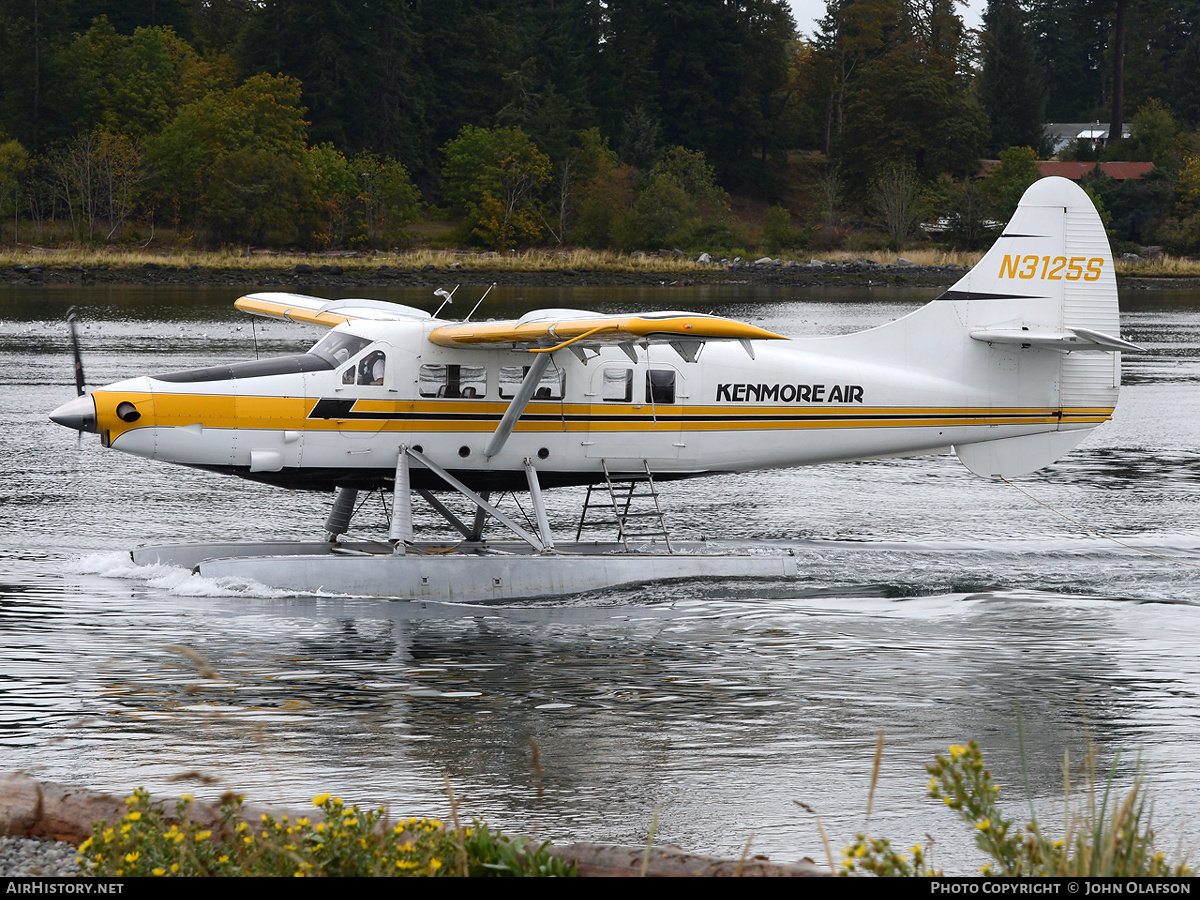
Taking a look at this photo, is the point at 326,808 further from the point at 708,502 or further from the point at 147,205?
the point at 147,205

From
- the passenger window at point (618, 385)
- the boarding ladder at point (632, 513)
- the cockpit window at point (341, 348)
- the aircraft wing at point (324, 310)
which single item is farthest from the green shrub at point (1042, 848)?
the aircraft wing at point (324, 310)

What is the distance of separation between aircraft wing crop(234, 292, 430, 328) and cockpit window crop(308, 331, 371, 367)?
61 cm

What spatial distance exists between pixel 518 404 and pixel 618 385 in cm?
111

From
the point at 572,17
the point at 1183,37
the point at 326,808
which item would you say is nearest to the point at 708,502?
the point at 326,808

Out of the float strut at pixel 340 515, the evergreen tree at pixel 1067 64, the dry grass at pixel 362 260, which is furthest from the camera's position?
the evergreen tree at pixel 1067 64

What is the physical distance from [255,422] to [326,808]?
7202 millimetres

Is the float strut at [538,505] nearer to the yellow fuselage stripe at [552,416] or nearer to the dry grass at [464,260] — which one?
the yellow fuselage stripe at [552,416]

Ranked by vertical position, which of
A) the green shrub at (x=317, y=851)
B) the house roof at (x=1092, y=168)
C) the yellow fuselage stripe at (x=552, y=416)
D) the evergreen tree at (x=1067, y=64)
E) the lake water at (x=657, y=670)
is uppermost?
the evergreen tree at (x=1067, y=64)

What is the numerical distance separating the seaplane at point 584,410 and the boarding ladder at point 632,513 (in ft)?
0.21

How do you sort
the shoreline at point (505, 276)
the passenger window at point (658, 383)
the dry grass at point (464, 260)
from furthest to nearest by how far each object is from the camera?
the dry grass at point (464, 260) → the shoreline at point (505, 276) → the passenger window at point (658, 383)

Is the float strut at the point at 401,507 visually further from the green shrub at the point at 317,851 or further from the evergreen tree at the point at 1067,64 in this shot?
the evergreen tree at the point at 1067,64

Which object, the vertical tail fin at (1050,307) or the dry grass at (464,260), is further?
the dry grass at (464,260)

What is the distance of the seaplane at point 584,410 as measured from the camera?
1092 centimetres

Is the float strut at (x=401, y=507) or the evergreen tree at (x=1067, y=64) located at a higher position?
the evergreen tree at (x=1067, y=64)
